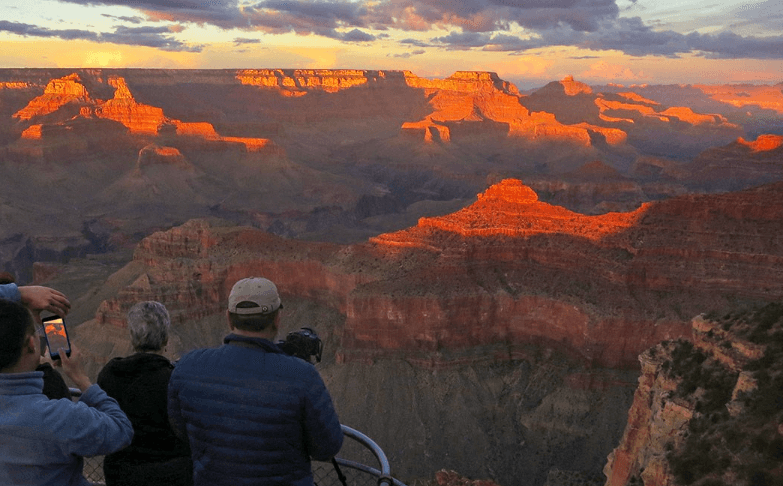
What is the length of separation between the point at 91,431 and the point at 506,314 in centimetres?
3588

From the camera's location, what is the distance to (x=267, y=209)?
122 m

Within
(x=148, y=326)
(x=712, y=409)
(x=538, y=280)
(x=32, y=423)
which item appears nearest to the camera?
(x=32, y=423)

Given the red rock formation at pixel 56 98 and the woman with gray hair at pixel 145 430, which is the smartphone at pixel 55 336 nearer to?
the woman with gray hair at pixel 145 430

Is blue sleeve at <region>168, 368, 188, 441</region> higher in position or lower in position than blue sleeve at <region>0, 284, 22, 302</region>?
lower

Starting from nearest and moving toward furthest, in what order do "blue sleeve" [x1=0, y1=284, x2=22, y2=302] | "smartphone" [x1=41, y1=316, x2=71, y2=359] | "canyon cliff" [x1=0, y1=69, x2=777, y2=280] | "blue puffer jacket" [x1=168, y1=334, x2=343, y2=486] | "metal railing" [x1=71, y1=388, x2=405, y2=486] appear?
1. "blue puffer jacket" [x1=168, y1=334, x2=343, y2=486]
2. "smartphone" [x1=41, y1=316, x2=71, y2=359]
3. "blue sleeve" [x1=0, y1=284, x2=22, y2=302]
4. "metal railing" [x1=71, y1=388, x2=405, y2=486]
5. "canyon cliff" [x1=0, y1=69, x2=777, y2=280]

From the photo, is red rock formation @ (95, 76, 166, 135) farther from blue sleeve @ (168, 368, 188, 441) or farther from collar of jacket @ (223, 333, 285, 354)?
collar of jacket @ (223, 333, 285, 354)

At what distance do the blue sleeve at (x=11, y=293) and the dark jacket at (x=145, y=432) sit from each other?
122cm

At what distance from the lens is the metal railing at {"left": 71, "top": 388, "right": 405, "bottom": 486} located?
301 inches

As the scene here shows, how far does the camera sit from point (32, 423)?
5707mm

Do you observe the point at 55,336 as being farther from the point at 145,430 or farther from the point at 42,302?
the point at 145,430

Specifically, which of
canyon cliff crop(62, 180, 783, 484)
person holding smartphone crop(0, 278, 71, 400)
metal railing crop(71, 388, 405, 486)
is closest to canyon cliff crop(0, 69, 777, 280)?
canyon cliff crop(62, 180, 783, 484)

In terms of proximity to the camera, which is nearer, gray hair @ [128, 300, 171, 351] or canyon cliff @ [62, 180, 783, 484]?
gray hair @ [128, 300, 171, 351]

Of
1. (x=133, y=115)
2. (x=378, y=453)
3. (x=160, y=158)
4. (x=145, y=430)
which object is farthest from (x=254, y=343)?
(x=133, y=115)

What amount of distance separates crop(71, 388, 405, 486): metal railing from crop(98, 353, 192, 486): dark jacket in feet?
1.85
